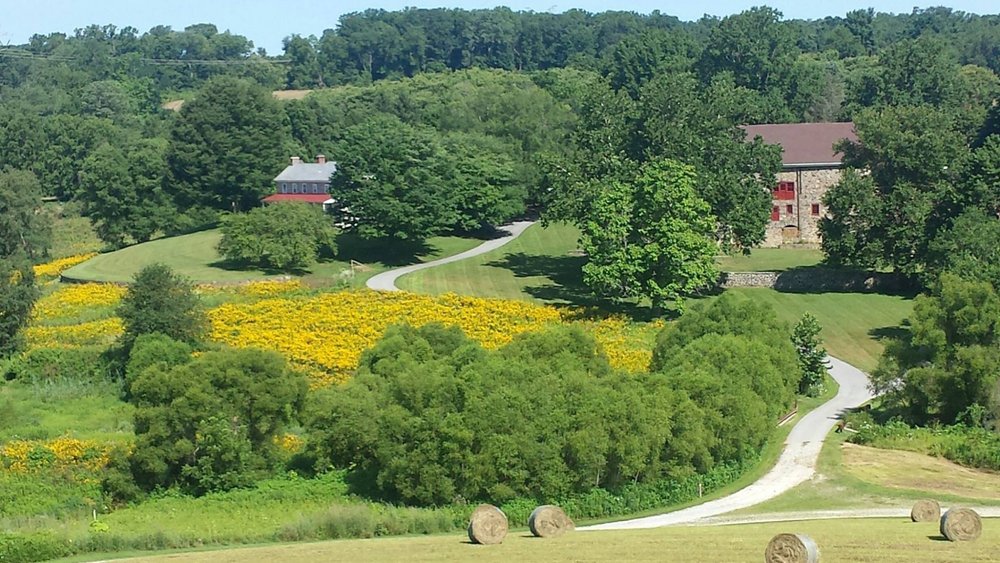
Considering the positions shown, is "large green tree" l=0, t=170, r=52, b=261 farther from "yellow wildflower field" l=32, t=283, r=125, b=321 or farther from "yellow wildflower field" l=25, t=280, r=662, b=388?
"yellow wildflower field" l=25, t=280, r=662, b=388

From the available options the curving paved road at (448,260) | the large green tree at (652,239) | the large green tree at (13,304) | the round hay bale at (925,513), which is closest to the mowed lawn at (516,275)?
the curving paved road at (448,260)

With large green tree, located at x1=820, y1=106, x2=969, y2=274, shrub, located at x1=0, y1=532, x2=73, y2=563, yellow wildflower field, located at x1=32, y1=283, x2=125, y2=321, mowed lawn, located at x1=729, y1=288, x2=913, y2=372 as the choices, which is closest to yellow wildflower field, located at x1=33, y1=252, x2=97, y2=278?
yellow wildflower field, located at x1=32, y1=283, x2=125, y2=321

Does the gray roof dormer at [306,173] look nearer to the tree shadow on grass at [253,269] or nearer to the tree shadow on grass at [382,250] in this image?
the tree shadow on grass at [382,250]

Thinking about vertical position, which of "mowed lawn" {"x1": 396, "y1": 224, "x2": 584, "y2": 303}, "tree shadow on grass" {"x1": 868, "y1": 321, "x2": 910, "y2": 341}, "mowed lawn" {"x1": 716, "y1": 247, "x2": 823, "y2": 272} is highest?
"mowed lawn" {"x1": 396, "y1": 224, "x2": 584, "y2": 303}

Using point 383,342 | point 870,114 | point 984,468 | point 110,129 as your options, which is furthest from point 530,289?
point 110,129

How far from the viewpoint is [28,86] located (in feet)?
609

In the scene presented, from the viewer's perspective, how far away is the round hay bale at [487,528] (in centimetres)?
3353

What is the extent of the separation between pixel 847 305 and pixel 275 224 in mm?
31859

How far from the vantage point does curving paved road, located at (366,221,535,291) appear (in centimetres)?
7650

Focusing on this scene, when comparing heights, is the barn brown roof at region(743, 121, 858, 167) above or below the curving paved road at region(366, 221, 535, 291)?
above

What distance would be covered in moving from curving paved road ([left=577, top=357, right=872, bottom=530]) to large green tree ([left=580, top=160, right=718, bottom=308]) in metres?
10.4

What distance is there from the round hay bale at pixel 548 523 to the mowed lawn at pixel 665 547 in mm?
285

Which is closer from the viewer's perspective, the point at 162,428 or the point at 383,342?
the point at 162,428

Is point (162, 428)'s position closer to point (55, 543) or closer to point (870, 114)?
point (55, 543)
